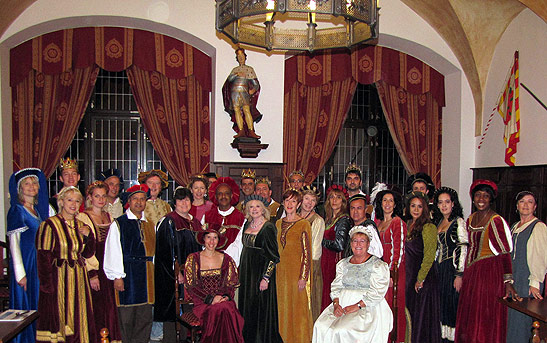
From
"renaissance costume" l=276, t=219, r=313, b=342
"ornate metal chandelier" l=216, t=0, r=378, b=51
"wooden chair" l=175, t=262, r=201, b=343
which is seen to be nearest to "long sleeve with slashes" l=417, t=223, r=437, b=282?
"renaissance costume" l=276, t=219, r=313, b=342

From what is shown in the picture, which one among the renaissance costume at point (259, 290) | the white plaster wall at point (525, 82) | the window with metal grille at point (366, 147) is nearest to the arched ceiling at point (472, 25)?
the white plaster wall at point (525, 82)

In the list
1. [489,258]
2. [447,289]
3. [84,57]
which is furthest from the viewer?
[84,57]

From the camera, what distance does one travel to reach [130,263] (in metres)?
4.71

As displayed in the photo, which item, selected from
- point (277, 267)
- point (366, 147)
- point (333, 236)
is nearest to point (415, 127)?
point (366, 147)

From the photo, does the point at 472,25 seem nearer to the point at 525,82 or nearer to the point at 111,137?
the point at 525,82

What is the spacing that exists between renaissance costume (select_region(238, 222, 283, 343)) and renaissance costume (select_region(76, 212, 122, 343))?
1.26 m

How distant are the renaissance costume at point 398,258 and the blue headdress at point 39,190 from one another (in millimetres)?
3382

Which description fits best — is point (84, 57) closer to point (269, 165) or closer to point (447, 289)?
point (269, 165)

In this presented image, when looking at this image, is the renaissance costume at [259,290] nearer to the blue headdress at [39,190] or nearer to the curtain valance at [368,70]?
the blue headdress at [39,190]

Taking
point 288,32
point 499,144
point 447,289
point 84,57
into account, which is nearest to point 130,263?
point 288,32

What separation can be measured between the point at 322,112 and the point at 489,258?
470 centimetres

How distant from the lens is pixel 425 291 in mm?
4656

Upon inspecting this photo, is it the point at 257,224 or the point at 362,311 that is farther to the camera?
the point at 257,224

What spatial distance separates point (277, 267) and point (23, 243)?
7.97 feet
